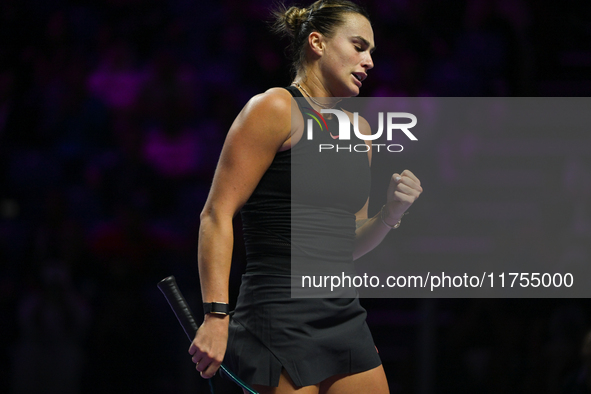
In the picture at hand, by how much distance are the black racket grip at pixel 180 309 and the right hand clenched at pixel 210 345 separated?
105 mm

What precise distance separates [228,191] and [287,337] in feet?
1.15

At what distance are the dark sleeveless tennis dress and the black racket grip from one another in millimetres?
91

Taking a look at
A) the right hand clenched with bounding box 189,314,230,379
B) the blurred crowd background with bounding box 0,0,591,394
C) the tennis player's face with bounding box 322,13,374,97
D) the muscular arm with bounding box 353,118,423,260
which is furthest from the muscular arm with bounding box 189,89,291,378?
the blurred crowd background with bounding box 0,0,591,394

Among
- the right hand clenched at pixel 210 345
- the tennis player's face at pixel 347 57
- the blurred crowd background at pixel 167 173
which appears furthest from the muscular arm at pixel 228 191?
the blurred crowd background at pixel 167 173

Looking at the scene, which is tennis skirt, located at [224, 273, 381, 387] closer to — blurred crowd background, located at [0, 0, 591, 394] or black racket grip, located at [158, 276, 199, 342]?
black racket grip, located at [158, 276, 199, 342]

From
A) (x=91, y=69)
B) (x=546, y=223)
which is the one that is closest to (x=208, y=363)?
(x=546, y=223)

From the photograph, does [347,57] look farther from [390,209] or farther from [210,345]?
[210,345]

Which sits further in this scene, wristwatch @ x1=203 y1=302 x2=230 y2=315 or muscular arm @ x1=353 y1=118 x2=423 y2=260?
muscular arm @ x1=353 y1=118 x2=423 y2=260

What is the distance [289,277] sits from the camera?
1.42m

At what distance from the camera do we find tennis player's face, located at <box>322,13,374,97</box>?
1.57 metres

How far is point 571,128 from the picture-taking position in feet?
13.9

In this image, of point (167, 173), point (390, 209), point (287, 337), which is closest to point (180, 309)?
point (287, 337)

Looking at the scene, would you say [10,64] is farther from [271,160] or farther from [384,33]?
[271,160]

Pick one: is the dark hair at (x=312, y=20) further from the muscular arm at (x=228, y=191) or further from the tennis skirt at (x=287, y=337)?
the tennis skirt at (x=287, y=337)
